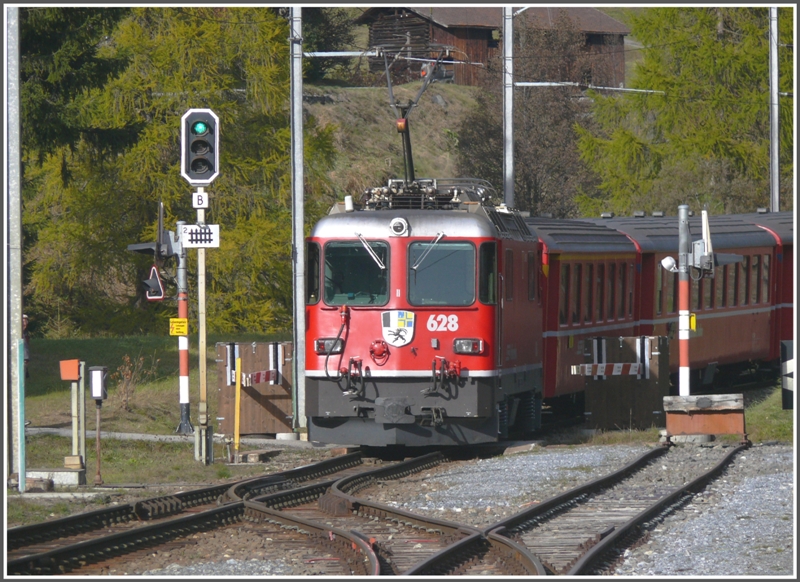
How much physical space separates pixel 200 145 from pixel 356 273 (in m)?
2.37

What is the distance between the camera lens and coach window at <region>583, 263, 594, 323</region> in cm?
1997

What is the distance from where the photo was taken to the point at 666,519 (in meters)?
11.2

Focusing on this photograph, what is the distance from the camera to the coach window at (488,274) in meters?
15.8

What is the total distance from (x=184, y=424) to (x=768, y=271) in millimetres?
13779

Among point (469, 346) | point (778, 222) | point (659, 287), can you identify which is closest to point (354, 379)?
point (469, 346)

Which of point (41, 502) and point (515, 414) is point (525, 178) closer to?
point (515, 414)

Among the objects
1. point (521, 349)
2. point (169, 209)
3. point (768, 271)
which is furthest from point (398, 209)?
point (169, 209)

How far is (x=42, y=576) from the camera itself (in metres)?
8.65

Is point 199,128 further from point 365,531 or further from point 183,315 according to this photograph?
point 365,531

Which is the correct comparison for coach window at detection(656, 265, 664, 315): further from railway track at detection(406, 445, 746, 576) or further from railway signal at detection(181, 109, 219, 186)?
railway signal at detection(181, 109, 219, 186)

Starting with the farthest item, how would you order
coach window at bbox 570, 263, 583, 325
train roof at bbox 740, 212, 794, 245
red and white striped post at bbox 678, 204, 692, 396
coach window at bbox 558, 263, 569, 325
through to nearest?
A: train roof at bbox 740, 212, 794, 245 < coach window at bbox 570, 263, 583, 325 < coach window at bbox 558, 263, 569, 325 < red and white striped post at bbox 678, 204, 692, 396

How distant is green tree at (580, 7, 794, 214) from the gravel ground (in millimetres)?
26974

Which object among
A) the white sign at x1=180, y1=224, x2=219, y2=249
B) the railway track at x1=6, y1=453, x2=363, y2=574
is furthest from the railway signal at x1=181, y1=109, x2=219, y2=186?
the railway track at x1=6, y1=453, x2=363, y2=574

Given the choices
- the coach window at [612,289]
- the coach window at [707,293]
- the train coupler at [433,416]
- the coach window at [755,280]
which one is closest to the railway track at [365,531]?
the train coupler at [433,416]
